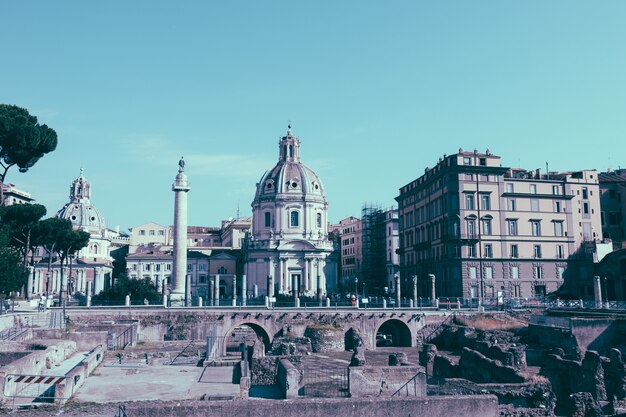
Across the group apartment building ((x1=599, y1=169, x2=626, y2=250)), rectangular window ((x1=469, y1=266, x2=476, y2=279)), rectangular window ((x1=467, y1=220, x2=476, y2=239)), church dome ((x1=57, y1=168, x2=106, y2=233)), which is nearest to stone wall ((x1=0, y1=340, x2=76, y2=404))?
rectangular window ((x1=469, y1=266, x2=476, y2=279))

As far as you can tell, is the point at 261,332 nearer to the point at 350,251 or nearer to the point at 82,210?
the point at 350,251

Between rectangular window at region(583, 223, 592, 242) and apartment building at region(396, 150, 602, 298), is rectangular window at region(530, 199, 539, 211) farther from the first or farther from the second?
rectangular window at region(583, 223, 592, 242)

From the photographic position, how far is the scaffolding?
90875 millimetres

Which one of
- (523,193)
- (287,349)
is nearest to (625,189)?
(523,193)

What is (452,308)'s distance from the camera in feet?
171

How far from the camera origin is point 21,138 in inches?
1783

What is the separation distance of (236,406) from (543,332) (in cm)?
3151

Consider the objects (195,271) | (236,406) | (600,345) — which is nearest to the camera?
(236,406)

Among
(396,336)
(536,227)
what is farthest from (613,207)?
(396,336)

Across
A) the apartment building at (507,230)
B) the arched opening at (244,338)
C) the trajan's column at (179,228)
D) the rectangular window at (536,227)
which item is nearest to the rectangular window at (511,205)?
the apartment building at (507,230)

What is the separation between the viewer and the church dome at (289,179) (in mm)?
88750

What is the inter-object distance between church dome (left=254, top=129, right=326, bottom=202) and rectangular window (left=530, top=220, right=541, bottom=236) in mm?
36496

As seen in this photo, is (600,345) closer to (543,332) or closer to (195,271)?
(543,332)

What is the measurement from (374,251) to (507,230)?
1371 inches
